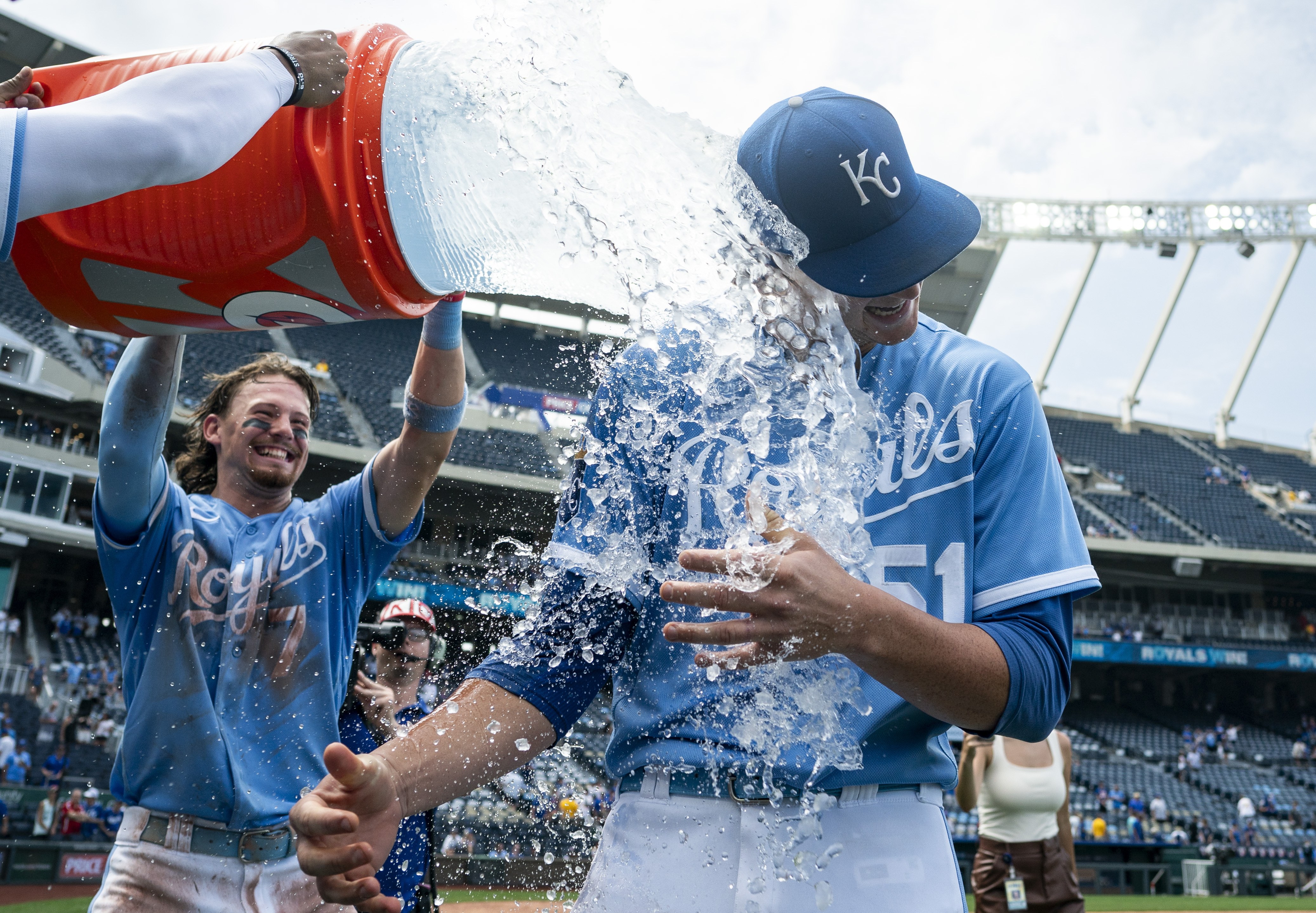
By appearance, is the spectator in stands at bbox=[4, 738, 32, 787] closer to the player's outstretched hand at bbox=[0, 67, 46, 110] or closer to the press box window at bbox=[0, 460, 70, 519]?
the press box window at bbox=[0, 460, 70, 519]

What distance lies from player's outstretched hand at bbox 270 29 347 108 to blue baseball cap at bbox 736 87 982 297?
2.33 ft

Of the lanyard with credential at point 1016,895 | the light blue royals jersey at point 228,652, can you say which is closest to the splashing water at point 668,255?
the light blue royals jersey at point 228,652

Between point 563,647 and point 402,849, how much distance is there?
214 cm

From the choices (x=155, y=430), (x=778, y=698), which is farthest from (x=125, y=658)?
(x=778, y=698)

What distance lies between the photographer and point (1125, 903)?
12.3 m

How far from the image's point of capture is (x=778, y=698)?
4.66ft

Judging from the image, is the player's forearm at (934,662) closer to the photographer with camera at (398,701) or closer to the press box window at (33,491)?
the photographer with camera at (398,701)

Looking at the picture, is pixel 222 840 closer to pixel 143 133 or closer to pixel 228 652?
pixel 228 652

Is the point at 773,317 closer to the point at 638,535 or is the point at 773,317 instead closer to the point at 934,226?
the point at 934,226

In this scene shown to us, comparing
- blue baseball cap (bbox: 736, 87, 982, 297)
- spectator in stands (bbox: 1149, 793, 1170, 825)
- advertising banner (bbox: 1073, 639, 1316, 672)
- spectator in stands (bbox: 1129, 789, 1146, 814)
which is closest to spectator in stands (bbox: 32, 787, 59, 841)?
blue baseball cap (bbox: 736, 87, 982, 297)

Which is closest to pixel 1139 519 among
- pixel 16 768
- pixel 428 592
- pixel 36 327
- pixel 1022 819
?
pixel 428 592

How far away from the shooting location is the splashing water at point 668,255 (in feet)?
4.75

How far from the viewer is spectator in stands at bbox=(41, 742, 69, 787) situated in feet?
42.2

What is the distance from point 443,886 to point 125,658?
6.85 m
